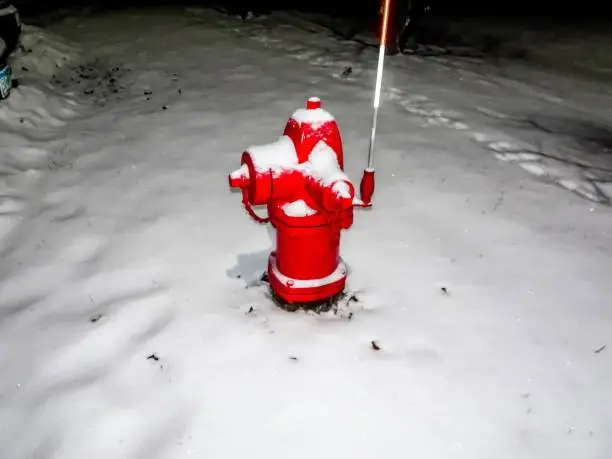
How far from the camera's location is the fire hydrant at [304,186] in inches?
105

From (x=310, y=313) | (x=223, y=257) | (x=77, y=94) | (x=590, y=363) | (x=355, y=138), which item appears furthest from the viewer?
(x=77, y=94)

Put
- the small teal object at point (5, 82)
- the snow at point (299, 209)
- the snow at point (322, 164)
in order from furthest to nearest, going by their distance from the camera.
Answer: the small teal object at point (5, 82) → the snow at point (299, 209) → the snow at point (322, 164)

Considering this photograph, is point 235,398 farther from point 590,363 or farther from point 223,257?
point 590,363

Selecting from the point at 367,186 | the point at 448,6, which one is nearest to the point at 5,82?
the point at 367,186

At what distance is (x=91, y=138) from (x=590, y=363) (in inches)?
222

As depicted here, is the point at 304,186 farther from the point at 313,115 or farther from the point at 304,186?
the point at 313,115

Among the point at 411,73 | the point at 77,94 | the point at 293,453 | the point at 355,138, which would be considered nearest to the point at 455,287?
the point at 293,453

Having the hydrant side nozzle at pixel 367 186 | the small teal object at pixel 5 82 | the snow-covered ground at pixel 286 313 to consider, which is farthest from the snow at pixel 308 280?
the small teal object at pixel 5 82

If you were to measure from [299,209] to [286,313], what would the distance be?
0.84 metres

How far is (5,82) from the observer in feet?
21.5

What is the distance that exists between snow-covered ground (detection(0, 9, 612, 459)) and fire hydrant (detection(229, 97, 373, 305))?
54cm

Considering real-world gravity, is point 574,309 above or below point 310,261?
below

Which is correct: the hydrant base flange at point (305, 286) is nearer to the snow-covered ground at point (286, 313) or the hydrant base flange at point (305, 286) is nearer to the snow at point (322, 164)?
the snow-covered ground at point (286, 313)

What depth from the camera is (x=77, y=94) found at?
748 centimetres
